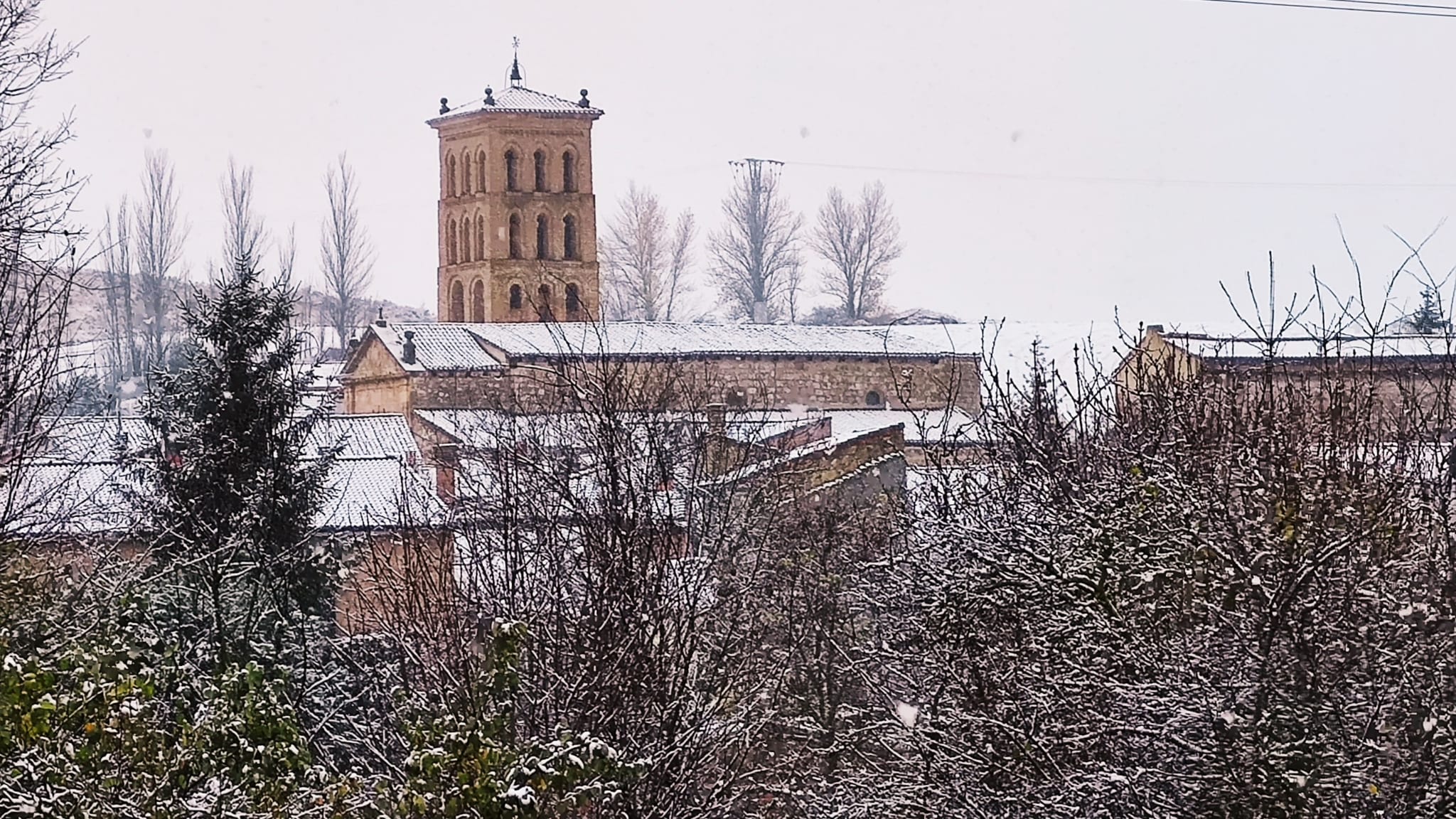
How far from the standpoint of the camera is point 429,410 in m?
32.5

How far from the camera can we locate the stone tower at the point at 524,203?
47094mm

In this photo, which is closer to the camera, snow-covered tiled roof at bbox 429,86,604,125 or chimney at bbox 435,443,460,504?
chimney at bbox 435,443,460,504

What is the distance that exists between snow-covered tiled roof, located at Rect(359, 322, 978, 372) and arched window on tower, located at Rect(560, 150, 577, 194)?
878 centimetres

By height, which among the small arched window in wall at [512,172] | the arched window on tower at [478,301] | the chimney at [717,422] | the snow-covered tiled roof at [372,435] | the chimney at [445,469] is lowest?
the chimney at [445,469]

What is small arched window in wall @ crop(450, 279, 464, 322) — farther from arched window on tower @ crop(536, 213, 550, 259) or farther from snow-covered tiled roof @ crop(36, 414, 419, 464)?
snow-covered tiled roof @ crop(36, 414, 419, 464)

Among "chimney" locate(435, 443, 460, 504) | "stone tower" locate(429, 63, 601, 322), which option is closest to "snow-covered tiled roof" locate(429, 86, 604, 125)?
"stone tower" locate(429, 63, 601, 322)

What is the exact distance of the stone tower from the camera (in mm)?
47094

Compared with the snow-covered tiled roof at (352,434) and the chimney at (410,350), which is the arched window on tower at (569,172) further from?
the snow-covered tiled roof at (352,434)

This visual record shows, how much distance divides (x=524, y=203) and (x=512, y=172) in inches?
36.1

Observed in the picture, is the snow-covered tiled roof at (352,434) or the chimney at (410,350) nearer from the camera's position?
the snow-covered tiled roof at (352,434)

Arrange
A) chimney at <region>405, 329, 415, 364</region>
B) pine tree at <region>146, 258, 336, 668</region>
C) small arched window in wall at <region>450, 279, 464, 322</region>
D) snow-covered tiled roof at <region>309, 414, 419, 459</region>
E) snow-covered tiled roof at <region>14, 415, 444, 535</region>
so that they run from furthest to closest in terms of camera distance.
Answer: small arched window in wall at <region>450, 279, 464, 322</region>
chimney at <region>405, 329, 415, 364</region>
snow-covered tiled roof at <region>309, 414, 419, 459</region>
pine tree at <region>146, 258, 336, 668</region>
snow-covered tiled roof at <region>14, 415, 444, 535</region>

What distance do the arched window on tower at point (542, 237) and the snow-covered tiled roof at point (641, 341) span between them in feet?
27.5

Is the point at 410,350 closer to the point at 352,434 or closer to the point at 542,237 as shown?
the point at 352,434

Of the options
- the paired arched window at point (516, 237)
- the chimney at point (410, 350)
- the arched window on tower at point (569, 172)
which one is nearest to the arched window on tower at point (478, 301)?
the paired arched window at point (516, 237)
